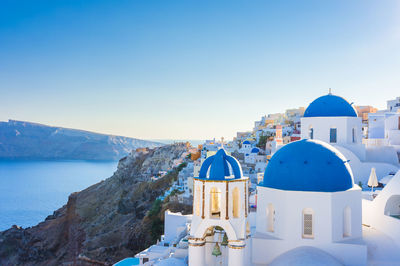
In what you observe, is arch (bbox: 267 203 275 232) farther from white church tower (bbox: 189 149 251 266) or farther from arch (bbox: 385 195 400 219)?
arch (bbox: 385 195 400 219)

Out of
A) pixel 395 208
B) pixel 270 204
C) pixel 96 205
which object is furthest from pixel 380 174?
pixel 96 205

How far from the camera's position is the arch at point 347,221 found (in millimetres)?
10566

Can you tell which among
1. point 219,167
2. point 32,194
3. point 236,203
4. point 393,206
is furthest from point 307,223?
point 32,194

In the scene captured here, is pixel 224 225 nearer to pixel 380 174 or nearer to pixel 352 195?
pixel 352 195

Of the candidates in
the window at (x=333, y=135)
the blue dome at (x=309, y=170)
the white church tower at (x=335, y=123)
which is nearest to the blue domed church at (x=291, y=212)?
the blue dome at (x=309, y=170)

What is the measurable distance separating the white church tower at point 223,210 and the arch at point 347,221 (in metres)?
3.09

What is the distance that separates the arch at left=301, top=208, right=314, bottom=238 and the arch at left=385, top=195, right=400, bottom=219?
3.90 m

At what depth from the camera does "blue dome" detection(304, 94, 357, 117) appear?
18.7 m

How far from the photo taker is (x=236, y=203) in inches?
416

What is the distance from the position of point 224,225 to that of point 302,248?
2.48 metres

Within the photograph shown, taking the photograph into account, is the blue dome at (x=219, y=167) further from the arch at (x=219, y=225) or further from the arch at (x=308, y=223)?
the arch at (x=308, y=223)

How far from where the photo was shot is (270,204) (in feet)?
36.6

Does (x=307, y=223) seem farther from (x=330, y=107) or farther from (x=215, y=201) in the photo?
(x=330, y=107)

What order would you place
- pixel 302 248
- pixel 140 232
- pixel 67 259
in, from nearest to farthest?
1. pixel 302 248
2. pixel 140 232
3. pixel 67 259
